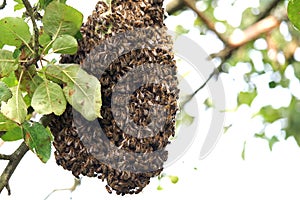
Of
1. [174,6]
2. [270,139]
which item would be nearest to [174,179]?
[270,139]

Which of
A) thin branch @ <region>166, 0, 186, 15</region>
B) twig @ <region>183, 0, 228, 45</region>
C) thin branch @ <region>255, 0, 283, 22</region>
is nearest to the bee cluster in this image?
thin branch @ <region>166, 0, 186, 15</region>

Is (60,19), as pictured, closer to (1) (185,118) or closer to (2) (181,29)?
(1) (185,118)

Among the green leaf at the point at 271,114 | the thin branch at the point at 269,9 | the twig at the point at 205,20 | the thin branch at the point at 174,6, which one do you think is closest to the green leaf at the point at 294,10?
the thin branch at the point at 174,6

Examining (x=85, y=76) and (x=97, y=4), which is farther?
(x=97, y=4)

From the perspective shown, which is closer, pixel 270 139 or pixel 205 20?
pixel 205 20

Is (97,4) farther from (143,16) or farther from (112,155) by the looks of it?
(112,155)

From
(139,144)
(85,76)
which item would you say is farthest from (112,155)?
(85,76)
